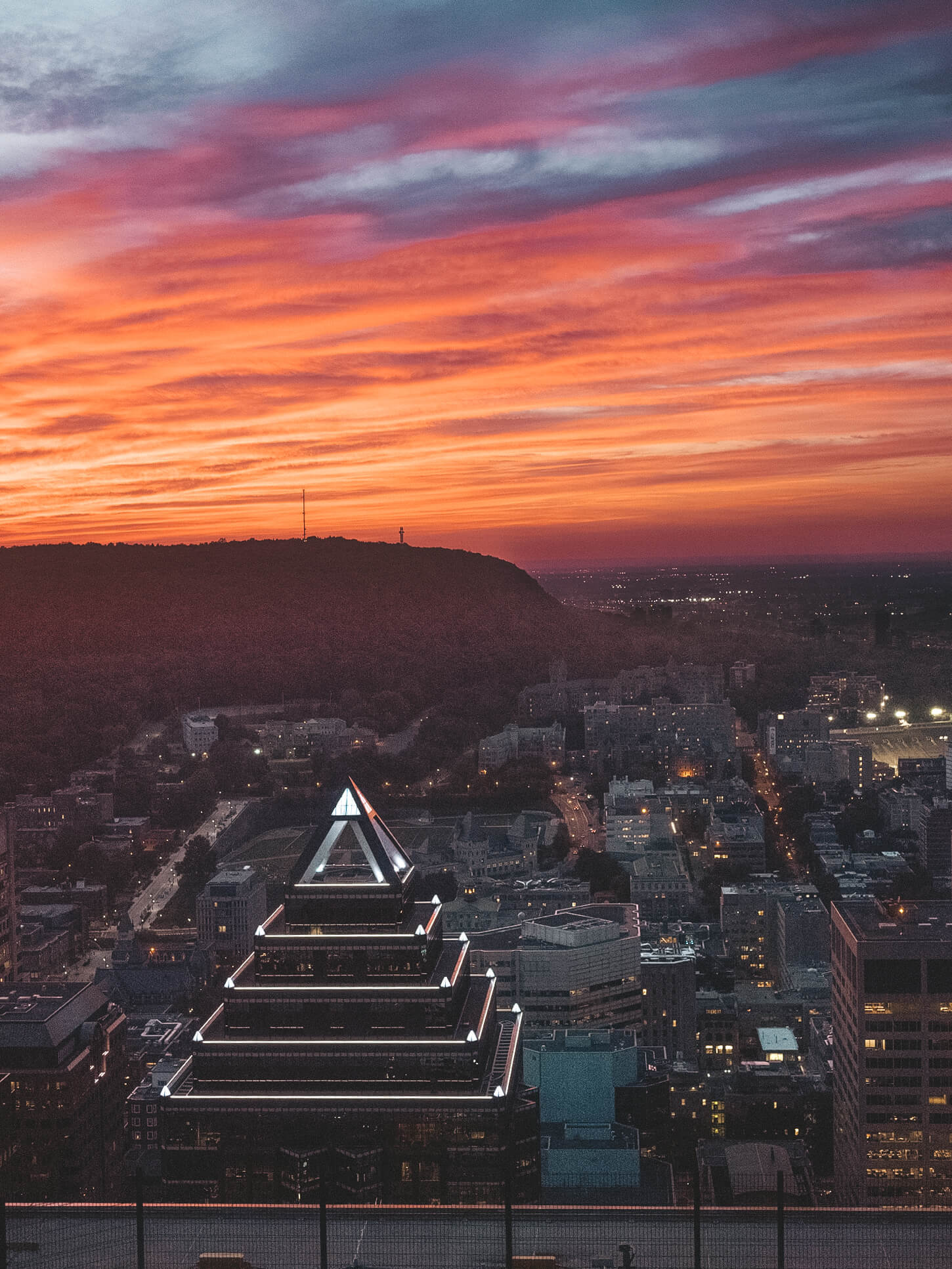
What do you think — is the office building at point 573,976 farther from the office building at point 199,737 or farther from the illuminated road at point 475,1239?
the office building at point 199,737

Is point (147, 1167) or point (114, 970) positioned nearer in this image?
point (147, 1167)

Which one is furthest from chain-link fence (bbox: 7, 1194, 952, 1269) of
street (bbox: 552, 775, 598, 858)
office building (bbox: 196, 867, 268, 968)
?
street (bbox: 552, 775, 598, 858)

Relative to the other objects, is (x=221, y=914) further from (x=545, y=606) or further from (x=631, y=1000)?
(x=545, y=606)

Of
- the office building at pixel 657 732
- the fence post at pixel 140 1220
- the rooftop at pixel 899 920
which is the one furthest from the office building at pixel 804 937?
the office building at pixel 657 732

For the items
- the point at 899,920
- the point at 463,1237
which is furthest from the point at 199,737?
the point at 463,1237

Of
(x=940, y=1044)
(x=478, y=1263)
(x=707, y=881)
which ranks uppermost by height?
(x=478, y=1263)

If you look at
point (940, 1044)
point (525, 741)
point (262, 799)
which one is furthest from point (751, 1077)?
point (525, 741)

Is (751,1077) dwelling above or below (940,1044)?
below

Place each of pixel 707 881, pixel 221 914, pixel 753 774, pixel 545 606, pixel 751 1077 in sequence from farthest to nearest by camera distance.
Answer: pixel 545 606, pixel 753 774, pixel 707 881, pixel 221 914, pixel 751 1077
